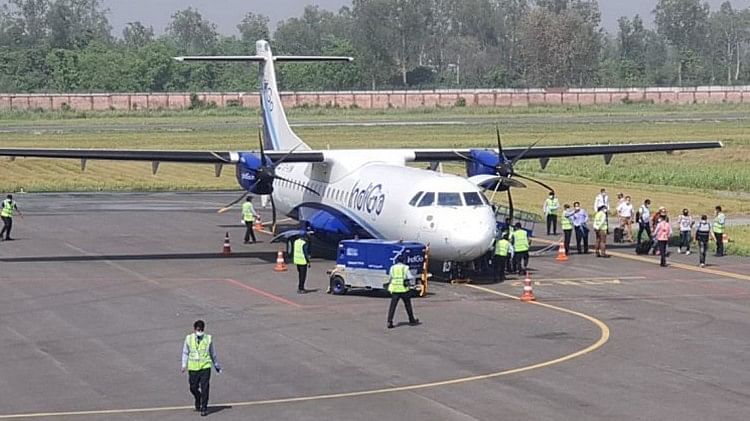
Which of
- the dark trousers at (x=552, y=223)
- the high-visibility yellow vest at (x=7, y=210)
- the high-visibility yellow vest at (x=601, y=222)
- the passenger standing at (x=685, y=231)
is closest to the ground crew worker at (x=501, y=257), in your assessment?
the high-visibility yellow vest at (x=601, y=222)

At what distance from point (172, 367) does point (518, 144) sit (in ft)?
218

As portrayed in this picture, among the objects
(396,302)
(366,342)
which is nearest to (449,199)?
(396,302)

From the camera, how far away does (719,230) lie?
35906 millimetres

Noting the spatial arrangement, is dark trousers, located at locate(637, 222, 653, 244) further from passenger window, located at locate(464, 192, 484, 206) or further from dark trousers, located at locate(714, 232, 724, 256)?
passenger window, located at locate(464, 192, 484, 206)

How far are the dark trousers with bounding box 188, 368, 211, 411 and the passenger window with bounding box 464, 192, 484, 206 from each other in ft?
44.6

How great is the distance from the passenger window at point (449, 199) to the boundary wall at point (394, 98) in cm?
10550

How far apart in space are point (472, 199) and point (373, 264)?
3.38 m

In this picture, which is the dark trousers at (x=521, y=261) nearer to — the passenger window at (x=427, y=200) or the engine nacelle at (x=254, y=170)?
the passenger window at (x=427, y=200)

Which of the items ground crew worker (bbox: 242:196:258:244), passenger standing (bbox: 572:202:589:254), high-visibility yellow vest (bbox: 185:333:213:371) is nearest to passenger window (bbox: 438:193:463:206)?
passenger standing (bbox: 572:202:589:254)

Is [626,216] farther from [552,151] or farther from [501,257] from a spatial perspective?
[501,257]

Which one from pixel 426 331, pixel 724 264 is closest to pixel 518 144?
pixel 724 264

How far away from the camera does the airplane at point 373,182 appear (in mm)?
30312

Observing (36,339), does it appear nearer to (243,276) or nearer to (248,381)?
(248,381)

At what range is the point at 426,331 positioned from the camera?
2464cm
